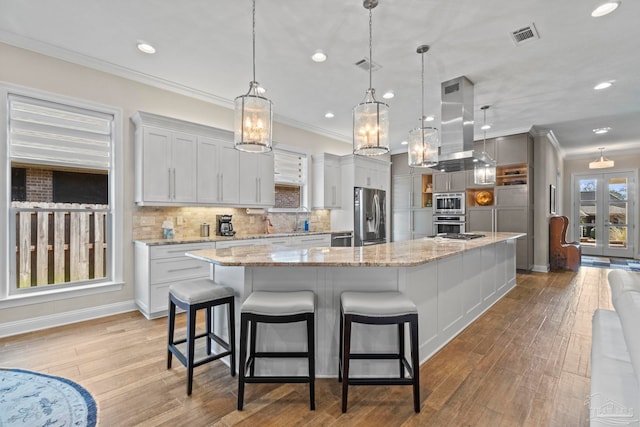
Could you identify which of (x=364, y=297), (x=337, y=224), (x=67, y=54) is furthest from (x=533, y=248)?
(x=67, y=54)

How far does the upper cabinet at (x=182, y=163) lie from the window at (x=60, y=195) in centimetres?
36

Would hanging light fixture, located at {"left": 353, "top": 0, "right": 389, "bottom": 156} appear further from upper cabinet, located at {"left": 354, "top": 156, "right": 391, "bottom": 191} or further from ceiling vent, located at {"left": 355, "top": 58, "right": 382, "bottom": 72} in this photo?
upper cabinet, located at {"left": 354, "top": 156, "right": 391, "bottom": 191}

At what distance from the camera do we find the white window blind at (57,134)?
3.05 m

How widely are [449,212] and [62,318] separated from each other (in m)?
6.91

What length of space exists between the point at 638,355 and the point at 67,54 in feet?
16.2

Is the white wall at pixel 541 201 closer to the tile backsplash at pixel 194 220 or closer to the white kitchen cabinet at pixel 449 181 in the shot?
the white kitchen cabinet at pixel 449 181

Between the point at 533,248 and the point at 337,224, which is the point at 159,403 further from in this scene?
the point at 533,248

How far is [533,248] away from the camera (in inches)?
243

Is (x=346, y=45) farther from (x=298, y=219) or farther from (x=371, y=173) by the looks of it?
(x=371, y=173)

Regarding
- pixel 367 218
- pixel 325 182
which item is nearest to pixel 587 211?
pixel 367 218

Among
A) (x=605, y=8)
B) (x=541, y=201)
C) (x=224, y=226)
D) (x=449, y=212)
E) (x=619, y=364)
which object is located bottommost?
(x=619, y=364)

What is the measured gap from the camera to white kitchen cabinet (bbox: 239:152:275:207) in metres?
4.54

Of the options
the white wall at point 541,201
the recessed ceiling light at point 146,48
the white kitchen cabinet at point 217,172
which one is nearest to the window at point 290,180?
the white kitchen cabinet at point 217,172

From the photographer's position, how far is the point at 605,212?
8344 millimetres
